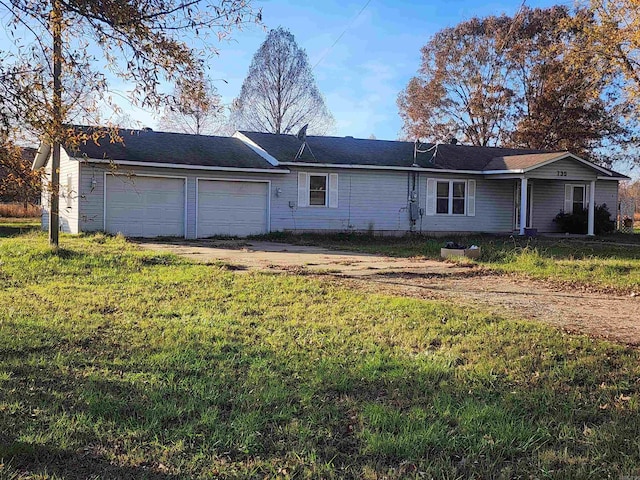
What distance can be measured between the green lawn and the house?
11085mm

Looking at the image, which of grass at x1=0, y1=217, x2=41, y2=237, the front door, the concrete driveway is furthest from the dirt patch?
the front door

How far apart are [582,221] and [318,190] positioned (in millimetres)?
11220

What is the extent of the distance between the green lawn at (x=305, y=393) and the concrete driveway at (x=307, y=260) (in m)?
3.73

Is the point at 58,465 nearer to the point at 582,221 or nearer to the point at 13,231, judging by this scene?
the point at 13,231

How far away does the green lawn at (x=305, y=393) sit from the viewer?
303cm

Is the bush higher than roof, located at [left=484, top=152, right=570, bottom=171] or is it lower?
lower

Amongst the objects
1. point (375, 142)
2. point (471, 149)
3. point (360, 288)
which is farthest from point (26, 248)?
point (471, 149)

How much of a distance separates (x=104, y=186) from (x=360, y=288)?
11.5m

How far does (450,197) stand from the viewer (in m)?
22.0

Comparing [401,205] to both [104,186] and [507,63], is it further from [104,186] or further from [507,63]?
[507,63]

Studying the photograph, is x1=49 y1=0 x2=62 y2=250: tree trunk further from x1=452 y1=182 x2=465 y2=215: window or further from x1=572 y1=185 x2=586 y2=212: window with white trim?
x1=572 y1=185 x2=586 y2=212: window with white trim

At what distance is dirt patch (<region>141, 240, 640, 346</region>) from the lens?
6.50 m

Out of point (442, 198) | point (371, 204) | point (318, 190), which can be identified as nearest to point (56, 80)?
point (318, 190)

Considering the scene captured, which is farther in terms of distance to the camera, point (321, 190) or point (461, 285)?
point (321, 190)
